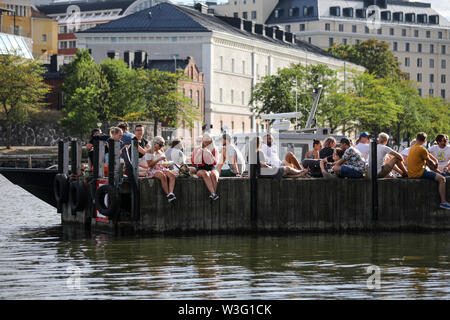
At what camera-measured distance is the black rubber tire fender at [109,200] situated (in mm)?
23906

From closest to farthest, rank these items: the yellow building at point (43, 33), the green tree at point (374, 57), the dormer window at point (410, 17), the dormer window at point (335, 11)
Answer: the green tree at point (374, 57), the yellow building at point (43, 33), the dormer window at point (335, 11), the dormer window at point (410, 17)

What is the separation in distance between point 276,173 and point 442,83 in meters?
177

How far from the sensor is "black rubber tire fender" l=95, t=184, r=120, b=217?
23906 millimetres

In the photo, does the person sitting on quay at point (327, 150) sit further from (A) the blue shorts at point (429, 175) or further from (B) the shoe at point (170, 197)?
(B) the shoe at point (170, 197)

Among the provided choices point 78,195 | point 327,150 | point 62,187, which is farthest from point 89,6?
point 327,150

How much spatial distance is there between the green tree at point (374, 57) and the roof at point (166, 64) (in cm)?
4290

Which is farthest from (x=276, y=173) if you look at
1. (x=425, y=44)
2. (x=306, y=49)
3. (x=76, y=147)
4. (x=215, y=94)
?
(x=425, y=44)

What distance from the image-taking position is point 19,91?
102m

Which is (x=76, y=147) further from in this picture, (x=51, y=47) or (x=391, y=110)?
(x=51, y=47)

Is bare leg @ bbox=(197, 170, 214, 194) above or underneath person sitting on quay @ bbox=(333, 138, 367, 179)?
underneath

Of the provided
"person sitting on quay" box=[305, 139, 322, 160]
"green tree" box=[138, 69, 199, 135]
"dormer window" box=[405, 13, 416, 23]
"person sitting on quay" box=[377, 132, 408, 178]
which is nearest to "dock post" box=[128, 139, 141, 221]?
"person sitting on quay" box=[305, 139, 322, 160]

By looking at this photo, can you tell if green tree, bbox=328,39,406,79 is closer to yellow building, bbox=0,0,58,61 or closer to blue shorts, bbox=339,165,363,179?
yellow building, bbox=0,0,58,61

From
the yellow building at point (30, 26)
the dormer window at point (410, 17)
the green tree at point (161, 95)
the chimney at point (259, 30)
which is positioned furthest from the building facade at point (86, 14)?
the green tree at point (161, 95)

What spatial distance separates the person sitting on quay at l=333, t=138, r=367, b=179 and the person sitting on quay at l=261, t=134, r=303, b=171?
1061 mm
